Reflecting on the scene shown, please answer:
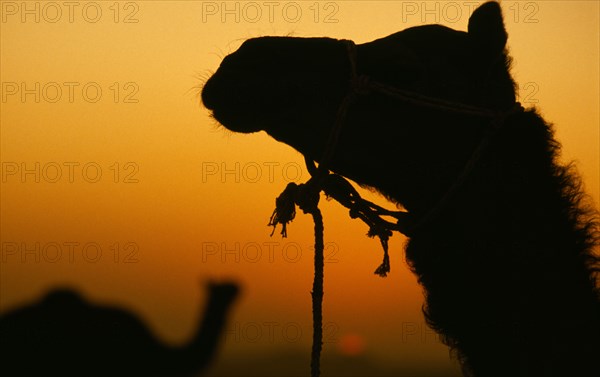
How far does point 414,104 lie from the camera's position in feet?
10.6

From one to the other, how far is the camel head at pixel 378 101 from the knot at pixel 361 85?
0.03 metres

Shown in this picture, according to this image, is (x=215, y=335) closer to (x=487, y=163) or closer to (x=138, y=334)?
(x=138, y=334)

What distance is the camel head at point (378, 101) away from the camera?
320 cm

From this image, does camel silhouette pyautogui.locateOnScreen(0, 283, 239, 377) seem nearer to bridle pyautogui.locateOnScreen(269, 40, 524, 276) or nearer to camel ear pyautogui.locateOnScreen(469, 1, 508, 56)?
bridle pyautogui.locateOnScreen(269, 40, 524, 276)

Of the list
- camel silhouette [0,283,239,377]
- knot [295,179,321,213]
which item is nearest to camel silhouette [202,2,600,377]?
knot [295,179,321,213]

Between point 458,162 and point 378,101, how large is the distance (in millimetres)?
410

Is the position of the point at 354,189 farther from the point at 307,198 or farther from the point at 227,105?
the point at 227,105

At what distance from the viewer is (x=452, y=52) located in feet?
11.1

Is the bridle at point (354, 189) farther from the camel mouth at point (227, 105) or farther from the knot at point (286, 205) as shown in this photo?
the camel mouth at point (227, 105)

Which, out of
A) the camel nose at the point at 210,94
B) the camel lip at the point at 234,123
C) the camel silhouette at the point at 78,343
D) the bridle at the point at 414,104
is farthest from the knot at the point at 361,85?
the camel silhouette at the point at 78,343

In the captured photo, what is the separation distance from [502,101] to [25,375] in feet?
10.8

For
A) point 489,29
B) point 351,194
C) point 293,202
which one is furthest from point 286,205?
point 489,29

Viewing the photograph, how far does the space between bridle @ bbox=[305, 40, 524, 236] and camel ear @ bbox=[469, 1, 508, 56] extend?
25 cm

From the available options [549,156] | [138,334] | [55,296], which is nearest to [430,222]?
[549,156]
